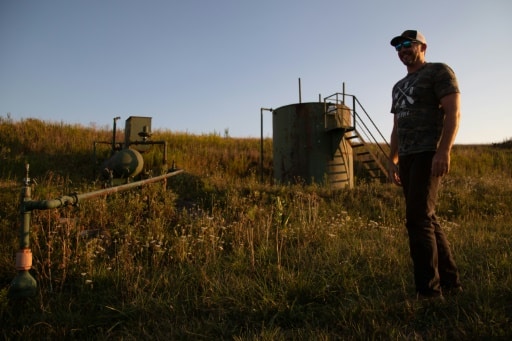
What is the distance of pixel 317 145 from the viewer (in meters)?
10.5

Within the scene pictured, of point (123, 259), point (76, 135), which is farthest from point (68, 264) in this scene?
point (76, 135)

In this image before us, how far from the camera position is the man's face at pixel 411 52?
2.87 m

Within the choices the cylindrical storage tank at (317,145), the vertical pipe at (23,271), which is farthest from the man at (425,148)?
the cylindrical storage tank at (317,145)

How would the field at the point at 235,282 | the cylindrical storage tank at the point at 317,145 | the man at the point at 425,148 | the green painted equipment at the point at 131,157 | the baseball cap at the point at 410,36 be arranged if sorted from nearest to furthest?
the field at the point at 235,282
the man at the point at 425,148
the baseball cap at the point at 410,36
the green painted equipment at the point at 131,157
the cylindrical storage tank at the point at 317,145

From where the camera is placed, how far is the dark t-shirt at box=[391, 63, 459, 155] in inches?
106

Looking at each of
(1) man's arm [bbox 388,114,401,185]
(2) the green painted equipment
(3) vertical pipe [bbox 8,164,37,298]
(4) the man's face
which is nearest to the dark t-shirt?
(4) the man's face

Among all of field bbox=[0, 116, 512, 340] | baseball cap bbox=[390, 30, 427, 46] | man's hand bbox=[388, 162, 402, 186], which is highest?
baseball cap bbox=[390, 30, 427, 46]

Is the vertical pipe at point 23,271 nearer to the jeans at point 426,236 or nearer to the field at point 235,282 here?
the field at point 235,282

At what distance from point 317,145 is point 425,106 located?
7753mm

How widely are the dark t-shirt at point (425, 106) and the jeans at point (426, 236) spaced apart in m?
0.12

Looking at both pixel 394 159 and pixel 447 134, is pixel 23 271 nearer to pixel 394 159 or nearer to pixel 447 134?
pixel 394 159

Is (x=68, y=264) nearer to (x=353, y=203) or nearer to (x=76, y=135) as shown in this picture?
(x=353, y=203)

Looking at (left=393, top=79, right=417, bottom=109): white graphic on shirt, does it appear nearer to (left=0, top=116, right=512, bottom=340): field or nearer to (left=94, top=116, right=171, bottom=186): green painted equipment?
(left=0, top=116, right=512, bottom=340): field

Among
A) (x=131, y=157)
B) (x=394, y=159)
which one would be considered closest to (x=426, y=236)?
(x=394, y=159)
